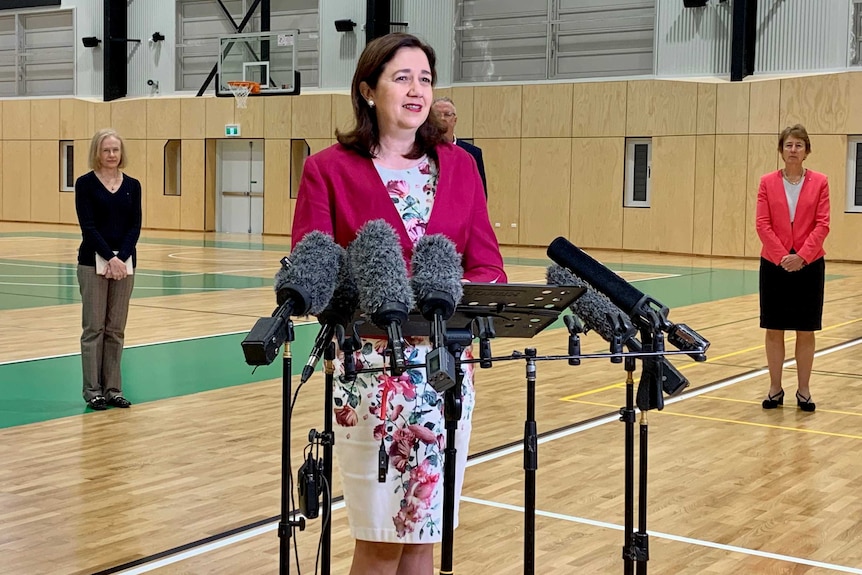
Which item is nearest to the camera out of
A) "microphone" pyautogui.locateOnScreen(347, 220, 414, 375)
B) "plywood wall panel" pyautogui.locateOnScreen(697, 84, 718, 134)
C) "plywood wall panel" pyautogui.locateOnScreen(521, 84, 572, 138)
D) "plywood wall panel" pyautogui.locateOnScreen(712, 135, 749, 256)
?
"microphone" pyautogui.locateOnScreen(347, 220, 414, 375)

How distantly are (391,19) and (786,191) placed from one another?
1982 cm

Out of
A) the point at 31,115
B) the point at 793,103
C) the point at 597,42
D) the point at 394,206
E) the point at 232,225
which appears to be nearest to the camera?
the point at 394,206

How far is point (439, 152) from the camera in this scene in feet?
9.85

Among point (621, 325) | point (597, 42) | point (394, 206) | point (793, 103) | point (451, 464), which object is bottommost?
point (451, 464)

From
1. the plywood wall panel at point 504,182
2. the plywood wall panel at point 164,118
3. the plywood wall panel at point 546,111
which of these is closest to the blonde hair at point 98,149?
the plywood wall panel at point 546,111

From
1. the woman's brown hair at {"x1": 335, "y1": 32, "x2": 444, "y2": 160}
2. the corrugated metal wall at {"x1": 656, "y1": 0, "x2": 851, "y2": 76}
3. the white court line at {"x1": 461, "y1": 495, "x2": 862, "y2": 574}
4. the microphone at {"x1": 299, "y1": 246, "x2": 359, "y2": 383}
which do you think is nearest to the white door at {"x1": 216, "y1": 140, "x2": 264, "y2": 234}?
the corrugated metal wall at {"x1": 656, "y1": 0, "x2": 851, "y2": 76}

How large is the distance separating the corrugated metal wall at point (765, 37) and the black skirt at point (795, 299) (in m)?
15.1

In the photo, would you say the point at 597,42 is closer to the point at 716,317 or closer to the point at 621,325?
the point at 716,317

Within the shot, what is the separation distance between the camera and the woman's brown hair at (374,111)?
9.64 feet

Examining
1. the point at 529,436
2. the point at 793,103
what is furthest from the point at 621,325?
the point at 793,103

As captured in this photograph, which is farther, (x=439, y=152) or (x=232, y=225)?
(x=232, y=225)

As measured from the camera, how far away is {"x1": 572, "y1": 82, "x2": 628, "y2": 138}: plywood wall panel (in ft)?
76.1

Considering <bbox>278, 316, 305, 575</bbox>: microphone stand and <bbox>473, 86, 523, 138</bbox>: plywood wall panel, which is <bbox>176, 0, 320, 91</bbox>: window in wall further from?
<bbox>278, 316, 305, 575</bbox>: microphone stand

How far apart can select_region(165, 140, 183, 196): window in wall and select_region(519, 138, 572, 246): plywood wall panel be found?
32.1ft
